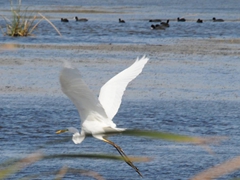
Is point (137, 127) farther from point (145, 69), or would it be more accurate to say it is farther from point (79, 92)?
point (79, 92)

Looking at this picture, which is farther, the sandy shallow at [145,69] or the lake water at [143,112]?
the sandy shallow at [145,69]

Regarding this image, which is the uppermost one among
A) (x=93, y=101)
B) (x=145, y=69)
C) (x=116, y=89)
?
(x=93, y=101)

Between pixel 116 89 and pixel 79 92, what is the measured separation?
135 centimetres

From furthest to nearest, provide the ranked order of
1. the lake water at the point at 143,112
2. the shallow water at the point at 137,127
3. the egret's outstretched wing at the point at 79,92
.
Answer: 1. the lake water at the point at 143,112
2. the shallow water at the point at 137,127
3. the egret's outstretched wing at the point at 79,92

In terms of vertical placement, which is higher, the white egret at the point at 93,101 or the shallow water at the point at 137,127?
the white egret at the point at 93,101

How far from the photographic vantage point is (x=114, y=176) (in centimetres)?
759

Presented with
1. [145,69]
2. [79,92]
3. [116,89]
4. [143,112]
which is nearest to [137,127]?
[143,112]

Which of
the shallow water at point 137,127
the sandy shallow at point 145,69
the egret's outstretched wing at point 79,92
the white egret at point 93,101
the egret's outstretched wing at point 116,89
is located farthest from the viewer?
the sandy shallow at point 145,69

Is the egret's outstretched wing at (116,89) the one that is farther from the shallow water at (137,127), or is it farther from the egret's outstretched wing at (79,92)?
the shallow water at (137,127)

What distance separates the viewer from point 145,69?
16625mm

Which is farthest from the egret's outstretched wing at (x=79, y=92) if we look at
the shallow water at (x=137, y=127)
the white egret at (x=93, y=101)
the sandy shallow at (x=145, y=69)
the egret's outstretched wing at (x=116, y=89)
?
the sandy shallow at (x=145, y=69)

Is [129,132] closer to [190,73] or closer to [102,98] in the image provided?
[102,98]

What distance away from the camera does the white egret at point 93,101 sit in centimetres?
296

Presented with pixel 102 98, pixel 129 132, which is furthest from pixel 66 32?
pixel 129 132
